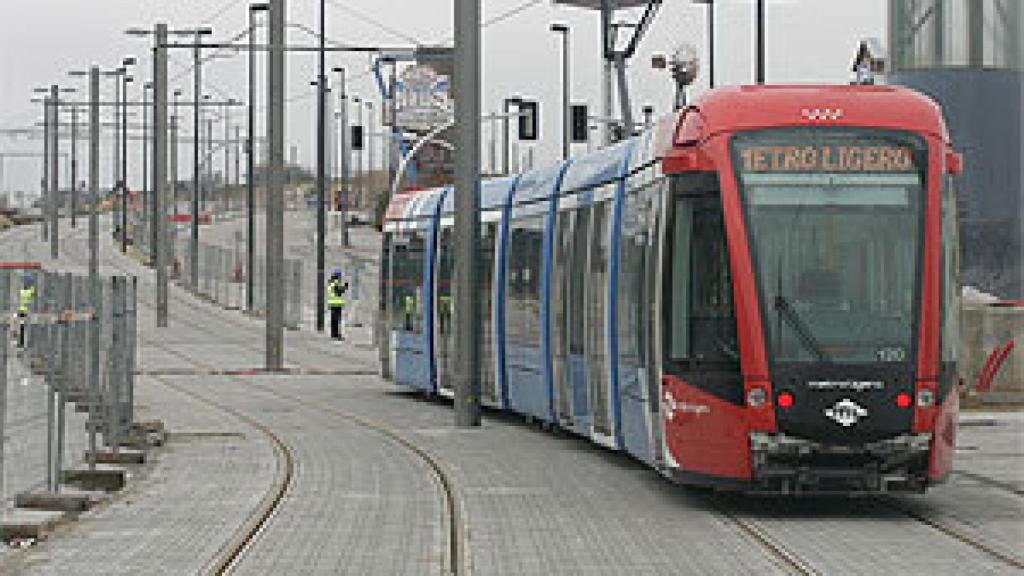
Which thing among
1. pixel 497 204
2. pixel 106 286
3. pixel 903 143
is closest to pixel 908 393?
pixel 903 143

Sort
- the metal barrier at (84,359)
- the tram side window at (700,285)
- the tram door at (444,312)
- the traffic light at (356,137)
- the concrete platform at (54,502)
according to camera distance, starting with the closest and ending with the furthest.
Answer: the tram side window at (700,285) < the concrete platform at (54,502) < the metal barrier at (84,359) < the tram door at (444,312) < the traffic light at (356,137)

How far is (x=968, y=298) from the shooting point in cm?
3105

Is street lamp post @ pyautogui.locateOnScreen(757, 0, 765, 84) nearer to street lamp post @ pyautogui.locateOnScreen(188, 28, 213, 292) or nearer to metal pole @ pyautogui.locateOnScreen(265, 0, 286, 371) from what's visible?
metal pole @ pyautogui.locateOnScreen(265, 0, 286, 371)

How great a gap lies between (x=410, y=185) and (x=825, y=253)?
46.7 metres

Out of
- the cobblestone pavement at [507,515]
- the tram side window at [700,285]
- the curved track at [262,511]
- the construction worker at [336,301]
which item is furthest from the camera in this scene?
the construction worker at [336,301]

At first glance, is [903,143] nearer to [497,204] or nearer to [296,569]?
[296,569]

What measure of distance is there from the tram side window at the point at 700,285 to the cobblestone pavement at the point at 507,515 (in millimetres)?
1261

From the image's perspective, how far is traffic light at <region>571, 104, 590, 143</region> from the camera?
48.6 m

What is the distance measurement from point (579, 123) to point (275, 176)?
415 inches

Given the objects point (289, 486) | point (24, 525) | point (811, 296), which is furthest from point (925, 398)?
point (24, 525)

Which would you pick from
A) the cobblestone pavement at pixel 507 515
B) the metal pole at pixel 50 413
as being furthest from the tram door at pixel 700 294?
the metal pole at pixel 50 413

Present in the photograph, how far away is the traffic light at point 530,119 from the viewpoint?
50188 millimetres

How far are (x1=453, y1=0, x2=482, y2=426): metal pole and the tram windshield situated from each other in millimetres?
9878

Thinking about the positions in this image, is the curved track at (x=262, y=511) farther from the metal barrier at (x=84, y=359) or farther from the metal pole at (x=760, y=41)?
the metal pole at (x=760, y=41)
